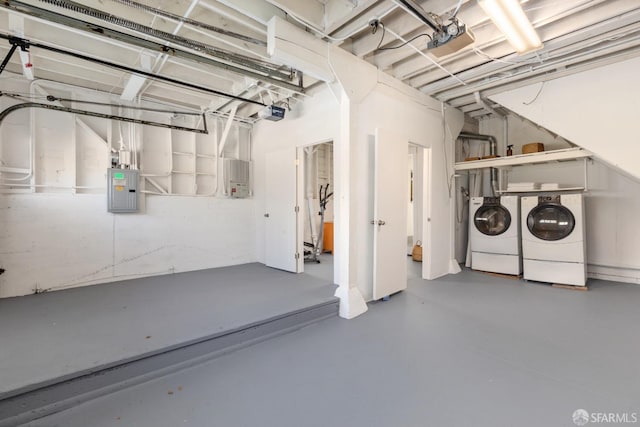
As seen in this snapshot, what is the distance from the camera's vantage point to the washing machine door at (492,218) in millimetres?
4828

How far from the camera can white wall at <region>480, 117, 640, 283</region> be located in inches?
175

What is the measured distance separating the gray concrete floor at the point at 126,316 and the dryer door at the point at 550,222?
11.2 feet

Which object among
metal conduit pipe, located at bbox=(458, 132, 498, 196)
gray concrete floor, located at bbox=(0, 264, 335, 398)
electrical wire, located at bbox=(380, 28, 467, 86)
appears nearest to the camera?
gray concrete floor, located at bbox=(0, 264, 335, 398)

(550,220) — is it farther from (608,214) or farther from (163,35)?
(163,35)

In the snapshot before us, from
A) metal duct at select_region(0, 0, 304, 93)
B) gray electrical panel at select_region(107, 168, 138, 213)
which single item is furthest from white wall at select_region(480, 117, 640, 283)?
gray electrical panel at select_region(107, 168, 138, 213)

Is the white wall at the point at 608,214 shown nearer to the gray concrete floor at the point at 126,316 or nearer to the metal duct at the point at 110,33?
the gray concrete floor at the point at 126,316

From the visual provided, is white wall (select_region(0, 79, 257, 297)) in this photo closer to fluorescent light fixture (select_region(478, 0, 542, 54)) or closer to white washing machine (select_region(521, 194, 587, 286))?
fluorescent light fixture (select_region(478, 0, 542, 54))

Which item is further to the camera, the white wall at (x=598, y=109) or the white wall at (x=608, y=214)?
the white wall at (x=608, y=214)

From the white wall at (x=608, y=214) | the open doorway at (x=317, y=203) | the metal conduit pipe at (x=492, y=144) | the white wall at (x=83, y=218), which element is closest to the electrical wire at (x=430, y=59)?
the metal conduit pipe at (x=492, y=144)

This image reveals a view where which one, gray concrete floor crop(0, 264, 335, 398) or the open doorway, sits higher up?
the open doorway

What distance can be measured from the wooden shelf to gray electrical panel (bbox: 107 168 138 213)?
5.49 metres

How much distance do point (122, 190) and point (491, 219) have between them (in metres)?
6.12

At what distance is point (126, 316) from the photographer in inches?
112

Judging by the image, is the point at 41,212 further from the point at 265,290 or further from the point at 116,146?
the point at 265,290
